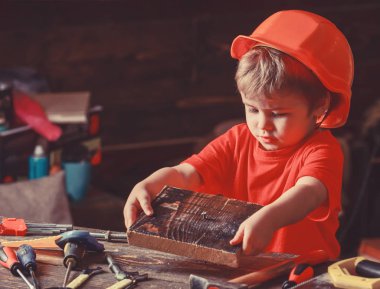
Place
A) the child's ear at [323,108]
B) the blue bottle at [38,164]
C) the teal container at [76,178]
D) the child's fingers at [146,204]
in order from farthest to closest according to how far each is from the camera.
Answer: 1. the teal container at [76,178]
2. the blue bottle at [38,164]
3. the child's ear at [323,108]
4. the child's fingers at [146,204]

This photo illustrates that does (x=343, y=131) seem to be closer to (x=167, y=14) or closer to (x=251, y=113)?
(x=167, y=14)

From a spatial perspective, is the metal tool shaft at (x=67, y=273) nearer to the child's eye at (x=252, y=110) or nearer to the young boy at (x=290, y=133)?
the young boy at (x=290, y=133)

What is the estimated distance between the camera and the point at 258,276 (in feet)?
5.13

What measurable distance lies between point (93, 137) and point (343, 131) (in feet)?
5.06

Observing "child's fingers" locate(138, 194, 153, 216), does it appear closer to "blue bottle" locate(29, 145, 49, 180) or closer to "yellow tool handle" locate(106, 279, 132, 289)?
"yellow tool handle" locate(106, 279, 132, 289)

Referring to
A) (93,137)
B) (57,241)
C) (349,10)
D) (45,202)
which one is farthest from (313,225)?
(349,10)

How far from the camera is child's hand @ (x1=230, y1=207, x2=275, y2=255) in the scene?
60.6 inches

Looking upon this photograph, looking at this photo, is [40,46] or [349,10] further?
[349,10]

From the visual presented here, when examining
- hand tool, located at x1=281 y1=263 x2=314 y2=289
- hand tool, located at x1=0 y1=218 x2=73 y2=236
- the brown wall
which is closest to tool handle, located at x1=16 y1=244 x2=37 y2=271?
hand tool, located at x1=0 y1=218 x2=73 y2=236

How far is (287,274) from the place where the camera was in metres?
1.60

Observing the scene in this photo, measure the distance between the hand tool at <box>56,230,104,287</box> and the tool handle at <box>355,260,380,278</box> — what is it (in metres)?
0.50

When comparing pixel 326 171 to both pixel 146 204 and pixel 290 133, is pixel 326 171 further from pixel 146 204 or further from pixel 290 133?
pixel 146 204

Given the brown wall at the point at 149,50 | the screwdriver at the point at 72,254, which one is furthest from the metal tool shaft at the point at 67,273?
the brown wall at the point at 149,50

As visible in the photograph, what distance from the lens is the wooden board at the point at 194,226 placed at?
1.55m
